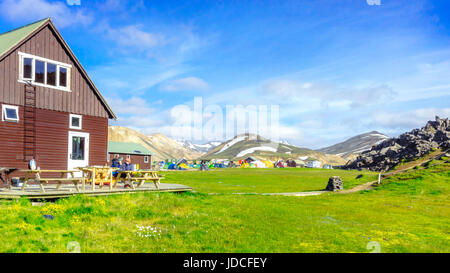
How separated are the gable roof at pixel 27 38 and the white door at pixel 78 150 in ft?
10.4

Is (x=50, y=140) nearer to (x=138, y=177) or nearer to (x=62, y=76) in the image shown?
(x=62, y=76)

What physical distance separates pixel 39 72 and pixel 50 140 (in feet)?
15.4

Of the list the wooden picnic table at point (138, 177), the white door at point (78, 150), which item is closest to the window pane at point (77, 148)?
the white door at point (78, 150)

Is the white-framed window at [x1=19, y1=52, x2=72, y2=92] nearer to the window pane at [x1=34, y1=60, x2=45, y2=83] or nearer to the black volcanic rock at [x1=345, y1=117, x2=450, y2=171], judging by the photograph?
the window pane at [x1=34, y1=60, x2=45, y2=83]

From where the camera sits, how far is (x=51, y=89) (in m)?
23.6

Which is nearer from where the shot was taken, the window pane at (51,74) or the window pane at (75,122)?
the window pane at (51,74)

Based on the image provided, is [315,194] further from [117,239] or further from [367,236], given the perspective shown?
[117,239]

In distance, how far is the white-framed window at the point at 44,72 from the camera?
22.3 meters

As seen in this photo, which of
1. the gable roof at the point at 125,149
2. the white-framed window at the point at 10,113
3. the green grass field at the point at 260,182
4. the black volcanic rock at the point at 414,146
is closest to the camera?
the white-framed window at the point at 10,113

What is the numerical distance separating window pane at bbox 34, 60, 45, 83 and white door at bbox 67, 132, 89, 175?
166 inches

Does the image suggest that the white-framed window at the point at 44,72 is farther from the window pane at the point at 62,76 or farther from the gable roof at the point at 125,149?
the gable roof at the point at 125,149

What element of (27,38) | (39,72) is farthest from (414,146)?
(27,38)

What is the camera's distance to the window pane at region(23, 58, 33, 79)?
879 inches
